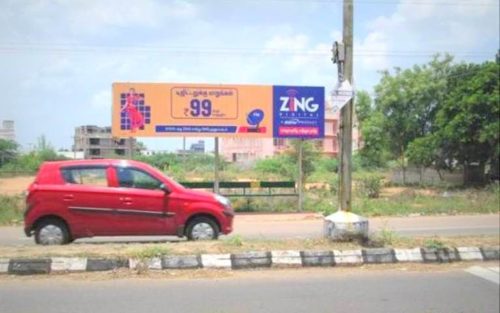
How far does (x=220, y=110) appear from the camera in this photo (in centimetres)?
2238

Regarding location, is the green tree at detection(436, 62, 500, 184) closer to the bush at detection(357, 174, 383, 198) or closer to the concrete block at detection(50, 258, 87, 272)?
the bush at detection(357, 174, 383, 198)

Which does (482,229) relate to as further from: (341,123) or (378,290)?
(378,290)

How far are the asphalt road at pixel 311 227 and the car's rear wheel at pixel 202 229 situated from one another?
31.5 inches

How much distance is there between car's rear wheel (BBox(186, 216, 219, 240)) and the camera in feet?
37.2

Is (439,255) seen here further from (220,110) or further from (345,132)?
(220,110)

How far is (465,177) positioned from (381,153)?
25.6ft

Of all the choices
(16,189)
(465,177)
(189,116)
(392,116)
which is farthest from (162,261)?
(392,116)

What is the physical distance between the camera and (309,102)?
886 inches

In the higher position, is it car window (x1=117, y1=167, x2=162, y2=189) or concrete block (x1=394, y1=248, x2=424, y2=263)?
car window (x1=117, y1=167, x2=162, y2=189)

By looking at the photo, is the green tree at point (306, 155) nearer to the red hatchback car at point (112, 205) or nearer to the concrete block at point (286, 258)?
the red hatchback car at point (112, 205)

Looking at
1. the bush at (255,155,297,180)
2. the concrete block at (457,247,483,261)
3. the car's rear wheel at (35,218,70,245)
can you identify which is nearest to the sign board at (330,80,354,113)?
the concrete block at (457,247,483,261)

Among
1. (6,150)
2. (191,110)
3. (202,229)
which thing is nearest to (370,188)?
(191,110)

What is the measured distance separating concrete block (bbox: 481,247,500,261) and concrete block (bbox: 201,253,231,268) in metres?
4.08

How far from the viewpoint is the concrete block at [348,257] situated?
9.12 m
